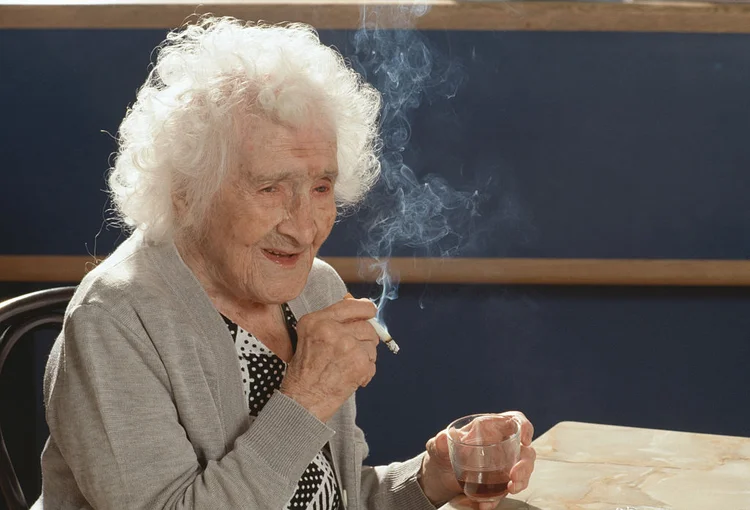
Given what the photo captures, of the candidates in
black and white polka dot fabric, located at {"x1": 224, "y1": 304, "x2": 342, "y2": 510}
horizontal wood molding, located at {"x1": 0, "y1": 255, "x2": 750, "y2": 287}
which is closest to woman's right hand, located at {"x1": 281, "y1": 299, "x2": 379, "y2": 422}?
black and white polka dot fabric, located at {"x1": 224, "y1": 304, "x2": 342, "y2": 510}

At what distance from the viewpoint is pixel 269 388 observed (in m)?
1.79

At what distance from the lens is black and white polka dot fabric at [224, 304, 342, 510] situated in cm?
175

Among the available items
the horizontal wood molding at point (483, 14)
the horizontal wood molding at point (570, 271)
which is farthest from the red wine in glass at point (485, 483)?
the horizontal wood molding at point (483, 14)

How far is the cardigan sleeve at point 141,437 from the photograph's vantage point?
1506 millimetres

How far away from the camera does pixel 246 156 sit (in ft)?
5.57

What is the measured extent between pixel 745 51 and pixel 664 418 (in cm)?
120

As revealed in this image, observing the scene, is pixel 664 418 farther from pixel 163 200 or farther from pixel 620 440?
pixel 163 200

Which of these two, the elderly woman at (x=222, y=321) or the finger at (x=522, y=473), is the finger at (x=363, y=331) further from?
the finger at (x=522, y=473)

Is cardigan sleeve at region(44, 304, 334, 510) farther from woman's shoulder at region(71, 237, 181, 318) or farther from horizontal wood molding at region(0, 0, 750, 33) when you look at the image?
horizontal wood molding at region(0, 0, 750, 33)

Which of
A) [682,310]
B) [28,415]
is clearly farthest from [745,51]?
[28,415]

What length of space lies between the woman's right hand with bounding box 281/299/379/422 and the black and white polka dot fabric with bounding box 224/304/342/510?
0.36ft

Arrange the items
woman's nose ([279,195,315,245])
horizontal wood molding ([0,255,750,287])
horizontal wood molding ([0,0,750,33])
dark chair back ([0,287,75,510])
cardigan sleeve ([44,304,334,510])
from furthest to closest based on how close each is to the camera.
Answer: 1. horizontal wood molding ([0,255,750,287])
2. horizontal wood molding ([0,0,750,33])
3. dark chair back ([0,287,75,510])
4. woman's nose ([279,195,315,245])
5. cardigan sleeve ([44,304,334,510])

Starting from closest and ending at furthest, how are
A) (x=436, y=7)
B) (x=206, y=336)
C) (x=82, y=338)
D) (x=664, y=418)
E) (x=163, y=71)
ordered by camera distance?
(x=82, y=338) → (x=206, y=336) → (x=163, y=71) → (x=436, y=7) → (x=664, y=418)

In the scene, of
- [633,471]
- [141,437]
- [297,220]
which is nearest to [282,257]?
[297,220]
